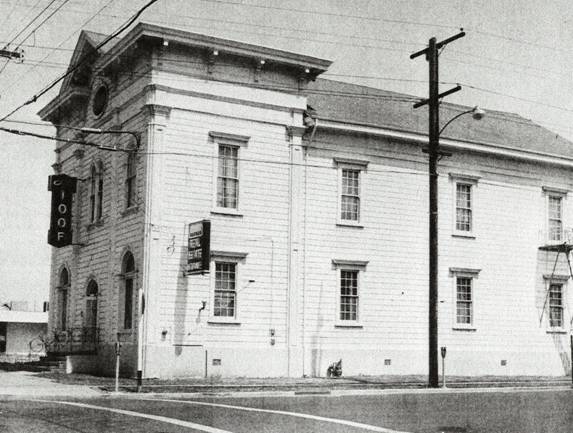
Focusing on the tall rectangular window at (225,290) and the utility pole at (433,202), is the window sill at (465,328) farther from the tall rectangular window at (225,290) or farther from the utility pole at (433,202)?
the tall rectangular window at (225,290)

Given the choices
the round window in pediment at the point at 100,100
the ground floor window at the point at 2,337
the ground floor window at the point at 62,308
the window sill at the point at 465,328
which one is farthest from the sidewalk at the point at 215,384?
the ground floor window at the point at 2,337

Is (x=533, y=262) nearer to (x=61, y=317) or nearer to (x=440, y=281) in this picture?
(x=440, y=281)

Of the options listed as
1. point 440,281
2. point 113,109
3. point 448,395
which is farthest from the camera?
point 440,281

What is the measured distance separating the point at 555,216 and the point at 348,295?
Result: 10925mm

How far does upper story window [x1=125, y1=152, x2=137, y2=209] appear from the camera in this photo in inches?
1107

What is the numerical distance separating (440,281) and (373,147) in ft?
18.6

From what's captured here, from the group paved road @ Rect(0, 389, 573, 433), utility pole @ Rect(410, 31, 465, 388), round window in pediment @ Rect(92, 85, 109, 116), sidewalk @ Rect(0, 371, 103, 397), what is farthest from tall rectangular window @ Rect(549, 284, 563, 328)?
sidewalk @ Rect(0, 371, 103, 397)

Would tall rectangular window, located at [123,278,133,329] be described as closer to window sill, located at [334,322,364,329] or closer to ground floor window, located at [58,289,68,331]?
ground floor window, located at [58,289,68,331]

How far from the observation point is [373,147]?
30969 millimetres

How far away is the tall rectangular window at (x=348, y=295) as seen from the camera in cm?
3005

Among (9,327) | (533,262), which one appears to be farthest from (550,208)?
(9,327)

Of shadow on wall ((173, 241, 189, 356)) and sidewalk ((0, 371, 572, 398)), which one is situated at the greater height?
shadow on wall ((173, 241, 189, 356))

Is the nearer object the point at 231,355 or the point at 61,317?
the point at 231,355

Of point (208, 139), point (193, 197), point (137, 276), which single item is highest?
point (208, 139)
